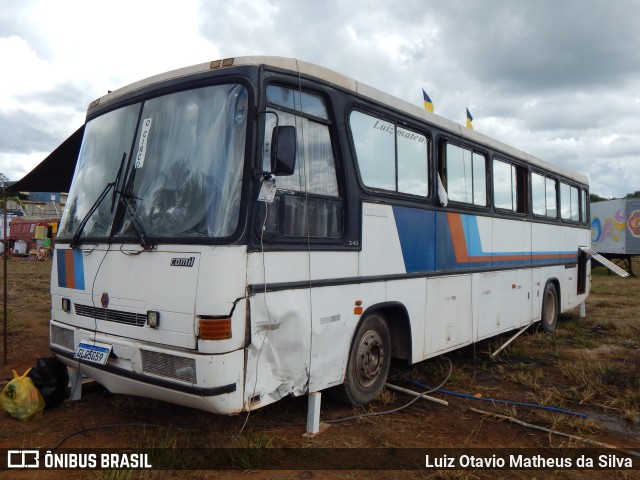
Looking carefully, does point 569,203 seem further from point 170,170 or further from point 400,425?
point 170,170

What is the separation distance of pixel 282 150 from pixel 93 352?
2.36 metres

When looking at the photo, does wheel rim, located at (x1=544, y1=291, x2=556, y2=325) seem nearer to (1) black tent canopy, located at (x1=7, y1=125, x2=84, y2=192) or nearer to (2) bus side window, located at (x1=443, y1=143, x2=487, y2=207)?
(2) bus side window, located at (x1=443, y1=143, x2=487, y2=207)

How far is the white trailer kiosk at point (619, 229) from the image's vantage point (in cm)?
2377

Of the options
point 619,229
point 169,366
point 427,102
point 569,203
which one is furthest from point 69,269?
point 619,229

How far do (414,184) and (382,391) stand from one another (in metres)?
2.31

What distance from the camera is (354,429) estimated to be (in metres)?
4.76

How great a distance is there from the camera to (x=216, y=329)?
12.3ft

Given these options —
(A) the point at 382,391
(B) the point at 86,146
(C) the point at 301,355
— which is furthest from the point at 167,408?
(B) the point at 86,146

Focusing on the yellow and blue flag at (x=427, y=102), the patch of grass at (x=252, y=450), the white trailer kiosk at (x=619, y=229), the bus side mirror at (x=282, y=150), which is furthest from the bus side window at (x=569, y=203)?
the white trailer kiosk at (x=619, y=229)

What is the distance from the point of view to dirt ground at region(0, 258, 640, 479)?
159 inches

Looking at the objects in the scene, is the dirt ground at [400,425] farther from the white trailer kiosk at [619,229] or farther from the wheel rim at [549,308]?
the white trailer kiosk at [619,229]

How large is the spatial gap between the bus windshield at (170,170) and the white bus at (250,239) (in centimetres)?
1

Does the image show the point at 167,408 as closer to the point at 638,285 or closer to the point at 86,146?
the point at 86,146

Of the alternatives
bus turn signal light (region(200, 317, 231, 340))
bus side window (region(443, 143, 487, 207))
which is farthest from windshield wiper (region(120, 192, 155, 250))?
bus side window (region(443, 143, 487, 207))
